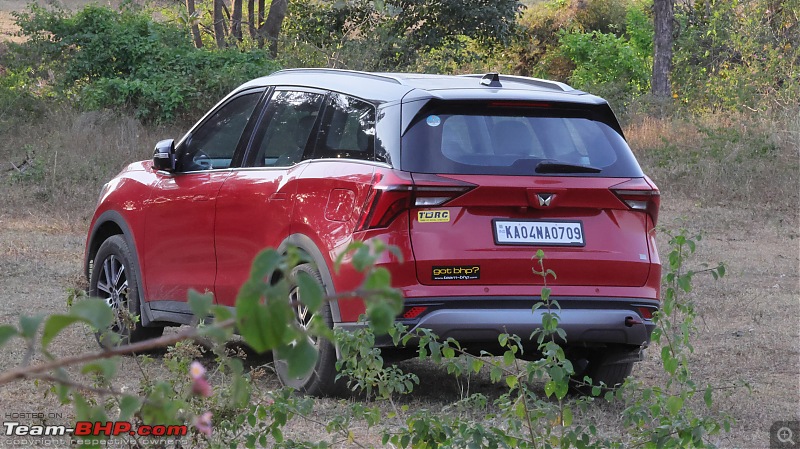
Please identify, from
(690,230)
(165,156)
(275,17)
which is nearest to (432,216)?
(165,156)


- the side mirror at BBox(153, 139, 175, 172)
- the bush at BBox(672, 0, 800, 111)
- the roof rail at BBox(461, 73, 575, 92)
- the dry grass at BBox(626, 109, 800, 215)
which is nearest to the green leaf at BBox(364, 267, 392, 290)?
the roof rail at BBox(461, 73, 575, 92)

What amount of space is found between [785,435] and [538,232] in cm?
151

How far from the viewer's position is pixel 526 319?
5.41 metres

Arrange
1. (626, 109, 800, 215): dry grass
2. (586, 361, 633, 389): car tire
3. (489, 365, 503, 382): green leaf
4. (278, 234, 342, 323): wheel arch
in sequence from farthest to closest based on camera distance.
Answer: (626, 109, 800, 215): dry grass
(586, 361, 633, 389): car tire
(278, 234, 342, 323): wheel arch
(489, 365, 503, 382): green leaf

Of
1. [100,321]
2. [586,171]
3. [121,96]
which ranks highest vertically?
[100,321]

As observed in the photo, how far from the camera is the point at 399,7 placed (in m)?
24.5

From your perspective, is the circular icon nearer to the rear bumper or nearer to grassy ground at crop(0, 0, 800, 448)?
grassy ground at crop(0, 0, 800, 448)

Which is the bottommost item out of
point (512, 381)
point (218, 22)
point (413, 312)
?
point (218, 22)

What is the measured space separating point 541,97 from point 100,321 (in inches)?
188

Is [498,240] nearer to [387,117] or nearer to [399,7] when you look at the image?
[387,117]

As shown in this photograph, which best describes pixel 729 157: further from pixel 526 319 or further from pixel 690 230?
pixel 526 319

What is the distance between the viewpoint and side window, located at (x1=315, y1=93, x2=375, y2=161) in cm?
576

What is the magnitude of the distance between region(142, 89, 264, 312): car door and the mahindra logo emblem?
→ 6.19 ft

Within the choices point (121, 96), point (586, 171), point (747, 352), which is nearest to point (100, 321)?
point (586, 171)
